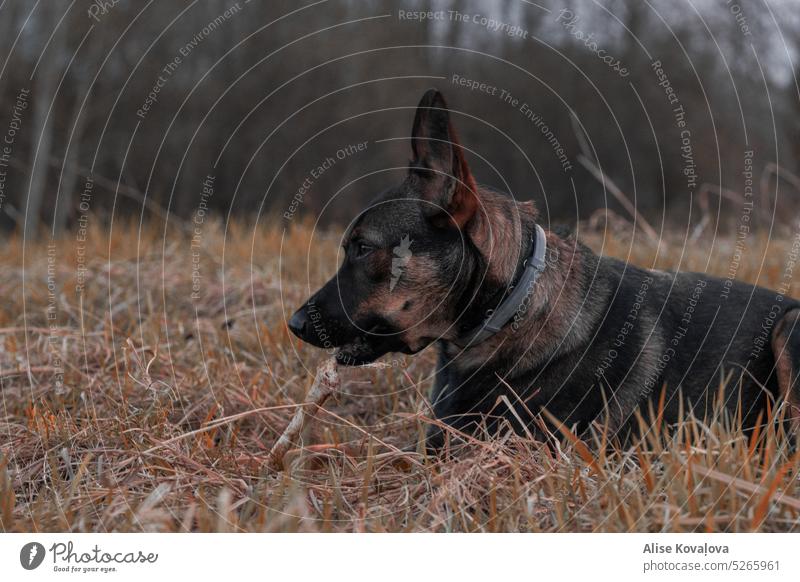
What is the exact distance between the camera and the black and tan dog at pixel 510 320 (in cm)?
384

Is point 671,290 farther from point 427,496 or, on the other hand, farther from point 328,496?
point 328,496

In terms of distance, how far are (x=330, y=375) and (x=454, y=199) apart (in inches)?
40.7

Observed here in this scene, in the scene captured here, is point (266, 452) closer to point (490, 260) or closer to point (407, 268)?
point (407, 268)

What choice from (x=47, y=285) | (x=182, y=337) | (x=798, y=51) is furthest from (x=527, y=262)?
(x=798, y=51)

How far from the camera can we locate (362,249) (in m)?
3.91

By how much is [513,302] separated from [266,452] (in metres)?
1.41

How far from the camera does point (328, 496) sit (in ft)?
10.9

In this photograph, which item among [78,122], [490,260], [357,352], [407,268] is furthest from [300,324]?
[78,122]

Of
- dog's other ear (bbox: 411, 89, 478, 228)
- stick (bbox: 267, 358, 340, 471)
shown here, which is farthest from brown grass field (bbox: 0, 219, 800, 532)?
dog's other ear (bbox: 411, 89, 478, 228)

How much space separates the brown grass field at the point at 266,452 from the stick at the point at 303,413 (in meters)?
0.07

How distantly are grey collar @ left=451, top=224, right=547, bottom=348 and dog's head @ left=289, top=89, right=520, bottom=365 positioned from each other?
13 centimetres

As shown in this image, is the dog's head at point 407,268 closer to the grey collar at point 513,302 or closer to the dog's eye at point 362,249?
the dog's eye at point 362,249

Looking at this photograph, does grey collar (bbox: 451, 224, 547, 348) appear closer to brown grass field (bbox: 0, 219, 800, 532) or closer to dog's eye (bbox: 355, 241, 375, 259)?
brown grass field (bbox: 0, 219, 800, 532)

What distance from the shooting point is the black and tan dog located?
151 inches
